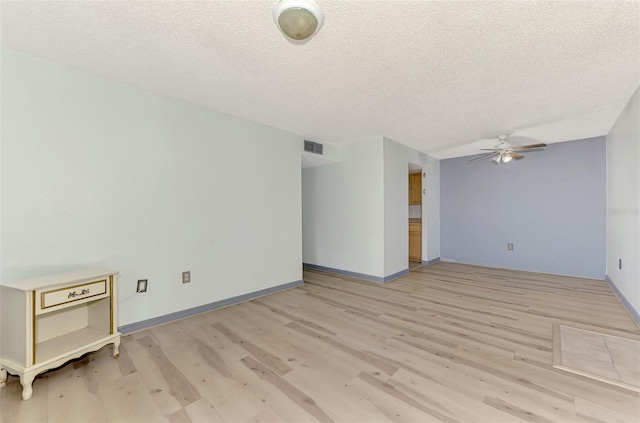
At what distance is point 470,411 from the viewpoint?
149cm

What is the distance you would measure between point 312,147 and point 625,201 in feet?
13.3

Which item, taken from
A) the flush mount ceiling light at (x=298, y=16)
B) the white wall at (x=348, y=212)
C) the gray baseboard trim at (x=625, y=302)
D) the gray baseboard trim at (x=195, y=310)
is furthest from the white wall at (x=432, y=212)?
the flush mount ceiling light at (x=298, y=16)

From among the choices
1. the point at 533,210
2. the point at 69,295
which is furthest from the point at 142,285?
the point at 533,210

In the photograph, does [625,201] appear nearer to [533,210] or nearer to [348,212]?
[533,210]

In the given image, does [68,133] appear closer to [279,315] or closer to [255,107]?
[255,107]

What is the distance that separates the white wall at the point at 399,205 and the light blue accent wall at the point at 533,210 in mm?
654

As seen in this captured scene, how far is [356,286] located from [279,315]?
150cm

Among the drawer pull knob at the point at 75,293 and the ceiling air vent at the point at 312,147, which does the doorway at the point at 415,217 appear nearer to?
the ceiling air vent at the point at 312,147

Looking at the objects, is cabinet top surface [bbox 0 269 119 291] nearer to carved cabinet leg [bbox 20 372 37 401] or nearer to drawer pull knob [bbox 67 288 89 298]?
drawer pull knob [bbox 67 288 89 298]

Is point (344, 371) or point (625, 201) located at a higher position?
point (625, 201)

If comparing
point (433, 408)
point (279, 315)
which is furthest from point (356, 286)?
point (433, 408)

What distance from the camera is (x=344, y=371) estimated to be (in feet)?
6.23

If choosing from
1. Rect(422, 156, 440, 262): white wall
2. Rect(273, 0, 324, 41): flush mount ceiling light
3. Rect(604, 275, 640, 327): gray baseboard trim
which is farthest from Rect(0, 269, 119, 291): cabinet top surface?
Rect(422, 156, 440, 262): white wall

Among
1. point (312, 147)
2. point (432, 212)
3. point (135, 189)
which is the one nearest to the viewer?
point (135, 189)
